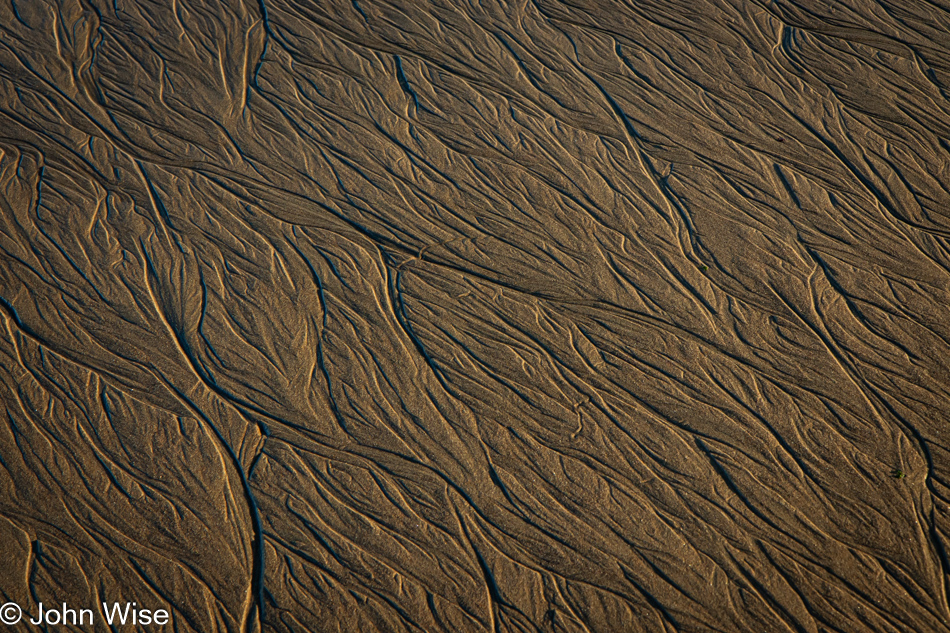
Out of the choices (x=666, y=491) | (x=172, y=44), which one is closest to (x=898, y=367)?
(x=666, y=491)

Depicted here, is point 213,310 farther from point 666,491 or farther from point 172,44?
point 666,491

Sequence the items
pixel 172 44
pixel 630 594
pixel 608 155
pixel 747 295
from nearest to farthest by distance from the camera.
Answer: pixel 630 594, pixel 747 295, pixel 608 155, pixel 172 44

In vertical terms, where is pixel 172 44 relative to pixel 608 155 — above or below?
below

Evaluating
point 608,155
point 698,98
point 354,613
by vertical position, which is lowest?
point 354,613

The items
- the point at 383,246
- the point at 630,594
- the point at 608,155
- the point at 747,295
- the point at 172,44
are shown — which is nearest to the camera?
the point at 630,594

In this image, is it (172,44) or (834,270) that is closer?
(834,270)

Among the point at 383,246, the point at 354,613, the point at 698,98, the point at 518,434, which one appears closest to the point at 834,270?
the point at 698,98
